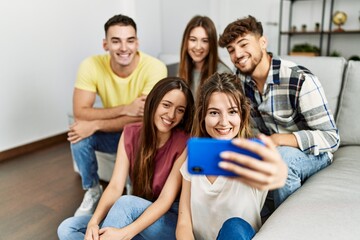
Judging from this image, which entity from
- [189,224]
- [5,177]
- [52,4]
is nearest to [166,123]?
[189,224]

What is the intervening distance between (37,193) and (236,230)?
1543 millimetres

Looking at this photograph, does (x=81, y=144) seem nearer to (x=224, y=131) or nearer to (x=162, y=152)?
(x=162, y=152)

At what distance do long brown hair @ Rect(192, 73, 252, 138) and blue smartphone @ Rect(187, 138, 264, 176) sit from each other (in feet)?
1.66

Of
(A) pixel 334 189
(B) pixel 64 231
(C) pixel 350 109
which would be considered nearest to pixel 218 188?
(A) pixel 334 189

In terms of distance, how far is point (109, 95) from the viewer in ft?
6.75

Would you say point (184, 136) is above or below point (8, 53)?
below

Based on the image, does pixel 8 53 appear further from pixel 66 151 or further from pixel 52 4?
pixel 66 151

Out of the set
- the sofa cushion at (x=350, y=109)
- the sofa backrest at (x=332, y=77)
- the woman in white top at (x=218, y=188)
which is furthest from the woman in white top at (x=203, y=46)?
the woman in white top at (x=218, y=188)

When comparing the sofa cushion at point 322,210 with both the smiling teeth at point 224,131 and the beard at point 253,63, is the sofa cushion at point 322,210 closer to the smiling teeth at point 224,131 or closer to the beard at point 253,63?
the smiling teeth at point 224,131

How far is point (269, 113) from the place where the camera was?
1496mm

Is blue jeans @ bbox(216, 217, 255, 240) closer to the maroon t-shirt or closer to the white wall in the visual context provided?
the maroon t-shirt

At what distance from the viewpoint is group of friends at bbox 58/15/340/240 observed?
1178mm

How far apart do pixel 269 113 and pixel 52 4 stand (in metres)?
2.17

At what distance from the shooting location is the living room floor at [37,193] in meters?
1.75
